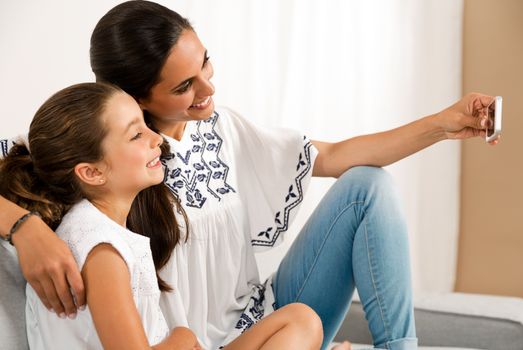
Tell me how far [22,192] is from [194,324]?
461 mm

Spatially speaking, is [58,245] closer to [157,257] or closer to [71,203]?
[71,203]

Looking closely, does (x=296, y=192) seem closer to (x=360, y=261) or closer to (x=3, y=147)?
(x=360, y=261)

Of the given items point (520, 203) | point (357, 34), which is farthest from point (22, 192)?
point (520, 203)

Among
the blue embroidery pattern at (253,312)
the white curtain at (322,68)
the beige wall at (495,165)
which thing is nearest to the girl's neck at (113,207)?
the blue embroidery pattern at (253,312)

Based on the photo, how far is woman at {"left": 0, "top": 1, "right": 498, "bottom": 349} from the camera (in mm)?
1505

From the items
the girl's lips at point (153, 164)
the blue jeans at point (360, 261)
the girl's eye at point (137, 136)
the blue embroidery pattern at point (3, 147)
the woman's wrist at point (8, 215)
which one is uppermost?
the girl's eye at point (137, 136)

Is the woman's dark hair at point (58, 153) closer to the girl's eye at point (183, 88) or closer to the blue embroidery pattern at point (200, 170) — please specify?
the girl's eye at point (183, 88)

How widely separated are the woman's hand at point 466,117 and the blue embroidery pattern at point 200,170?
47 centimetres

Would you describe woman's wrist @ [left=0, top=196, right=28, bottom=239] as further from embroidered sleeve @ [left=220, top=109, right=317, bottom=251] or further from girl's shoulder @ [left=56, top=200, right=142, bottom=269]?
embroidered sleeve @ [left=220, top=109, right=317, bottom=251]

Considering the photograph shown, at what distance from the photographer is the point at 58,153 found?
1312 mm

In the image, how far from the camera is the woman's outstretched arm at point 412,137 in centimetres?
160

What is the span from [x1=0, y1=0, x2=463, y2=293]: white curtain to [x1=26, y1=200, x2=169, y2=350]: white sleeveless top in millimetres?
858

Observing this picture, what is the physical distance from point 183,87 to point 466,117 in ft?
1.88

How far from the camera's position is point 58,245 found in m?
1.21
